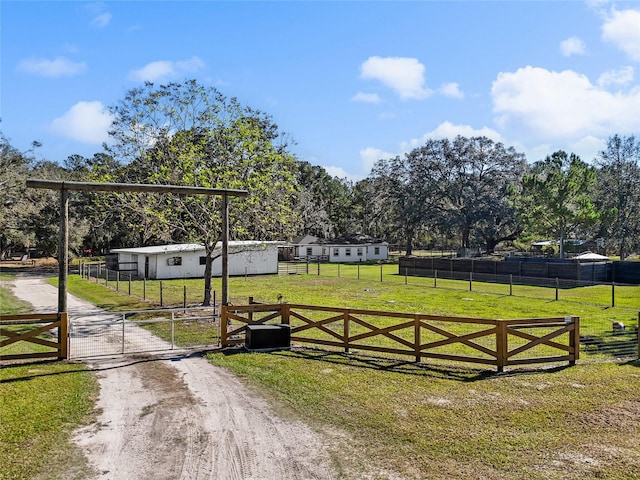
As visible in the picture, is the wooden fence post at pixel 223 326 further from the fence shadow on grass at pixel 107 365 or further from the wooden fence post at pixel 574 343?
the wooden fence post at pixel 574 343

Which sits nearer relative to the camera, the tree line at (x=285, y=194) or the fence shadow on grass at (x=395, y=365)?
the fence shadow on grass at (x=395, y=365)

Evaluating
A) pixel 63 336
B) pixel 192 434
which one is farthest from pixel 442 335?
pixel 63 336

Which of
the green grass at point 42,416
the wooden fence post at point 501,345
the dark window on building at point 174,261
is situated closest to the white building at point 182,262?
the dark window on building at point 174,261

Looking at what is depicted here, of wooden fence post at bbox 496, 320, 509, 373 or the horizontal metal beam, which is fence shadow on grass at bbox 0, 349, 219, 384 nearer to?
the horizontal metal beam

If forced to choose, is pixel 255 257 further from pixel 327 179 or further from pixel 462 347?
pixel 327 179

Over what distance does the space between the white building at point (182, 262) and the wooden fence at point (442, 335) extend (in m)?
21.7

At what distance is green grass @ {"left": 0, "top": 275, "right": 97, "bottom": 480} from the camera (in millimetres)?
6254

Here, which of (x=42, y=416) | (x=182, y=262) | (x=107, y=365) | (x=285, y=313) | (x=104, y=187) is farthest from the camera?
(x=182, y=262)

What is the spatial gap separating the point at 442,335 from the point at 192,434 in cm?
711

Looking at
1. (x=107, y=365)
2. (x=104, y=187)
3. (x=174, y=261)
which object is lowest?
(x=107, y=365)

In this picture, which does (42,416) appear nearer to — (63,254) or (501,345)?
(63,254)

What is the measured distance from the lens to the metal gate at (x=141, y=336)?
12734 millimetres

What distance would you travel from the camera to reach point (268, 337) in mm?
Answer: 12750

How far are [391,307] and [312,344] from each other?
28.7ft
